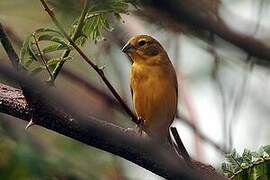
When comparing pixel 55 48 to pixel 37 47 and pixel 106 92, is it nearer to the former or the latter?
pixel 37 47

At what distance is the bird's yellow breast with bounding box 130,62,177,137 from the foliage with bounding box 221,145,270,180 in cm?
71

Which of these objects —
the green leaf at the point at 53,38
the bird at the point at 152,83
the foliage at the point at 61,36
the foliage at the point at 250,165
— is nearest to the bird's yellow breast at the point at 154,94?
Result: the bird at the point at 152,83

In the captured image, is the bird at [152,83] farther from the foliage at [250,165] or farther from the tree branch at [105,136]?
the tree branch at [105,136]

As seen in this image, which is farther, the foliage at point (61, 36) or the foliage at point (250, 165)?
the foliage at point (250, 165)

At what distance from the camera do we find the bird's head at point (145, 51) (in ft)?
9.59

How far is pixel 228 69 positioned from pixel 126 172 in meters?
0.73

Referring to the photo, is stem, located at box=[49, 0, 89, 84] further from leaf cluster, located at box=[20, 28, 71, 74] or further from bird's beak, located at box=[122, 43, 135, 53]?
bird's beak, located at box=[122, 43, 135, 53]

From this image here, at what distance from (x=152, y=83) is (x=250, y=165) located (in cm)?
97

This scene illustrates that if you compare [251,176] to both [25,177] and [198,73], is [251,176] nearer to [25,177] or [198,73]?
[25,177]

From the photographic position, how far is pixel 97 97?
3.56 meters

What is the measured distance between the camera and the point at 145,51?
2965mm

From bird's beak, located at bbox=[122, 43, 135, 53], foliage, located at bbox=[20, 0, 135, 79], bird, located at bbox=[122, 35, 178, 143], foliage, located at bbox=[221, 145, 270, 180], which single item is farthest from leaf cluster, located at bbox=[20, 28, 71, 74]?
bird's beak, located at bbox=[122, 43, 135, 53]

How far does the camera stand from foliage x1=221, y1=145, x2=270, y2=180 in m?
1.83

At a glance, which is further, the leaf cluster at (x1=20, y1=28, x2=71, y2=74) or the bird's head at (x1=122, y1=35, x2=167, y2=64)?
the bird's head at (x1=122, y1=35, x2=167, y2=64)
